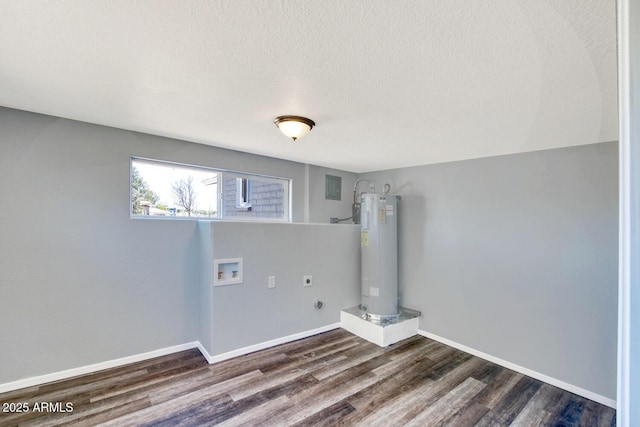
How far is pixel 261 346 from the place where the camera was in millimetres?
3271

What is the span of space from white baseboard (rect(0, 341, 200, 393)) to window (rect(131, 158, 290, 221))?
1.40m

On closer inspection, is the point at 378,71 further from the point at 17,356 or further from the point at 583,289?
the point at 17,356

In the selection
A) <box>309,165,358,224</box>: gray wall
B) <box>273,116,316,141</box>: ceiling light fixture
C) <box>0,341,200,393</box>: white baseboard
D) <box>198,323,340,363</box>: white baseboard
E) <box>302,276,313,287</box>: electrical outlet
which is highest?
<box>273,116,316,141</box>: ceiling light fixture

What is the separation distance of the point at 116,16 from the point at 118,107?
1.21m

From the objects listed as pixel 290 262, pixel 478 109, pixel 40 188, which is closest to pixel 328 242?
pixel 290 262

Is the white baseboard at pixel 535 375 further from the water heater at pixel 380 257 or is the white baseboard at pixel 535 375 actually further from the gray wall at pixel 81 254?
the gray wall at pixel 81 254

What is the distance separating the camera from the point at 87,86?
1.87m

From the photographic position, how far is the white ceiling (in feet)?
3.88

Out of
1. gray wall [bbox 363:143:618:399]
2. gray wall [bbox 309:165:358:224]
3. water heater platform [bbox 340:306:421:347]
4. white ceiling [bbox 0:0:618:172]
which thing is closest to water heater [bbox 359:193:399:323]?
water heater platform [bbox 340:306:421:347]

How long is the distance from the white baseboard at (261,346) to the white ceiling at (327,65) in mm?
2276

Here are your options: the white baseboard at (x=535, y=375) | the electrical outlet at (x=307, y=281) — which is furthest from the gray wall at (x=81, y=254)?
the white baseboard at (x=535, y=375)

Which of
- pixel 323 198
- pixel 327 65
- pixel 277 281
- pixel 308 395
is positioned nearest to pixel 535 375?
pixel 308 395

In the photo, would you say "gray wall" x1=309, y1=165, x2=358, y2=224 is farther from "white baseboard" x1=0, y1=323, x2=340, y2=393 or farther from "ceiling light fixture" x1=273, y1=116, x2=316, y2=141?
"ceiling light fixture" x1=273, y1=116, x2=316, y2=141

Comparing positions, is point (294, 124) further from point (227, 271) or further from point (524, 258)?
point (524, 258)
